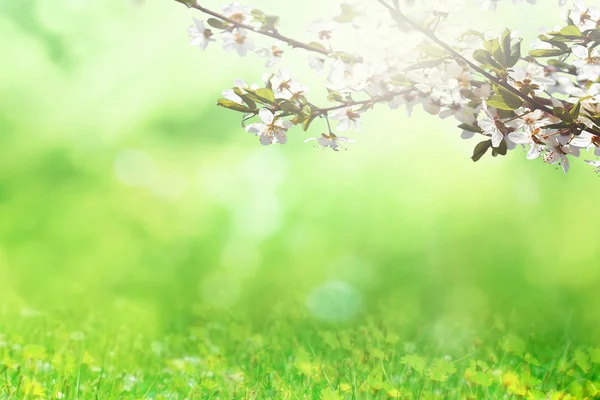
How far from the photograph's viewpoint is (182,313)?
5.16m

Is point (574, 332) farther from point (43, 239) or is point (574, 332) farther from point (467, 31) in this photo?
point (43, 239)

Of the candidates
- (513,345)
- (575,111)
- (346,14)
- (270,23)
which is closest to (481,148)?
(575,111)

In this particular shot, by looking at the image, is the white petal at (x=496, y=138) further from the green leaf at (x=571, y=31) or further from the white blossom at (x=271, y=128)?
the white blossom at (x=271, y=128)

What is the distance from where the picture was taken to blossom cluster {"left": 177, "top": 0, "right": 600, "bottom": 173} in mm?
2127

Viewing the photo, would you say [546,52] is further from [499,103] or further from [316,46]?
[316,46]

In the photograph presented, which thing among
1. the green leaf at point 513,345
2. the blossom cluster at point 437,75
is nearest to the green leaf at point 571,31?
the blossom cluster at point 437,75

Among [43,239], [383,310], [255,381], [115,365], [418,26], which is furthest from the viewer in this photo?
[43,239]

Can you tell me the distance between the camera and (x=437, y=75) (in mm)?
2184

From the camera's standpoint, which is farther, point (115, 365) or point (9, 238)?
point (9, 238)

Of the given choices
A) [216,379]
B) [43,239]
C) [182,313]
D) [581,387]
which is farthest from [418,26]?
[43,239]

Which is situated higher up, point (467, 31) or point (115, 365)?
point (467, 31)

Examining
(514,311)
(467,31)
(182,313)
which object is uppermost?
(467,31)

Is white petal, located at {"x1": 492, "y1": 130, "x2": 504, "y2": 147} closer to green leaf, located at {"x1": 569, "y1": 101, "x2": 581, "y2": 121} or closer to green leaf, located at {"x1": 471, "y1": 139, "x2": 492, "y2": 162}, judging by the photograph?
green leaf, located at {"x1": 471, "y1": 139, "x2": 492, "y2": 162}

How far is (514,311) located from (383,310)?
3.03 feet
